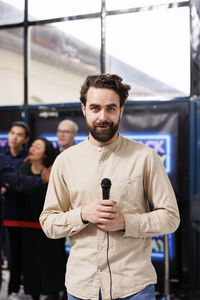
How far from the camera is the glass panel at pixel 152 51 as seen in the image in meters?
3.35

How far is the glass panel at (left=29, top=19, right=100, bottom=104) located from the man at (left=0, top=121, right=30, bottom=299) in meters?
0.40

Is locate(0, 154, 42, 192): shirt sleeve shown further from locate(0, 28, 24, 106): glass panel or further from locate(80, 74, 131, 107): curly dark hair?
locate(80, 74, 131, 107): curly dark hair

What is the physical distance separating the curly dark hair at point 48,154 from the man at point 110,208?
1.88 meters

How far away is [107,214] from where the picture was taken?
1.38 meters

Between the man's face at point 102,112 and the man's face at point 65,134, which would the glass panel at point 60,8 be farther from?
the man's face at point 102,112

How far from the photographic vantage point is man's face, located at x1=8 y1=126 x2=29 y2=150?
368 centimetres

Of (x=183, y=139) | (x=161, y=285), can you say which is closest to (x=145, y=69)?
(x=183, y=139)

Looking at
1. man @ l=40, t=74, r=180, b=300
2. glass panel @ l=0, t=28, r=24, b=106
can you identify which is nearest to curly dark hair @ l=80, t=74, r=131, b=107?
man @ l=40, t=74, r=180, b=300

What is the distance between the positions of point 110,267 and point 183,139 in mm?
2139

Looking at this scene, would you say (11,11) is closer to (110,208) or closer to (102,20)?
(102,20)

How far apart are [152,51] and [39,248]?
1.88 m

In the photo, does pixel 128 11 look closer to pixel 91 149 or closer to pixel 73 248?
pixel 91 149

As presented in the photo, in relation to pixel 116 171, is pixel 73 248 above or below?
below

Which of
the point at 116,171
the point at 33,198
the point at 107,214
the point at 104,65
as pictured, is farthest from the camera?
the point at 104,65
